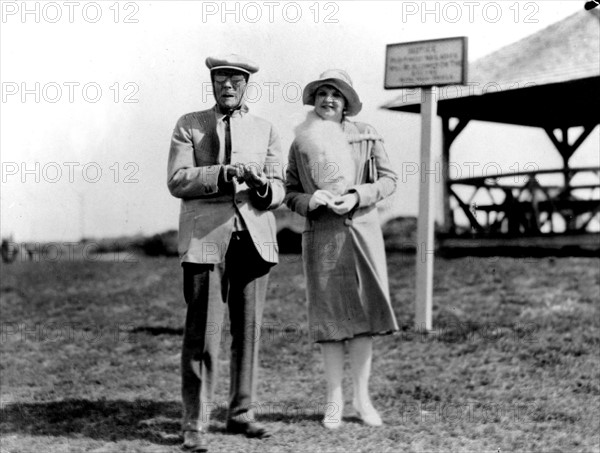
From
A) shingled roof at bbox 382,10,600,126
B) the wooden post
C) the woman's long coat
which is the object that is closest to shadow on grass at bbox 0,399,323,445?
the woman's long coat

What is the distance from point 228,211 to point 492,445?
1.97 meters

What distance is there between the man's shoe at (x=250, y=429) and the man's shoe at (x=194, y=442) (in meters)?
0.29

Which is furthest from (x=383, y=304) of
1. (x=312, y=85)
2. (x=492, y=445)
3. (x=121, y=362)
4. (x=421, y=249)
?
(x=121, y=362)

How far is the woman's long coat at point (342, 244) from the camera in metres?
4.89

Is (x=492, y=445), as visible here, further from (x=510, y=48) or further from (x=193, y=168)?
(x=510, y=48)

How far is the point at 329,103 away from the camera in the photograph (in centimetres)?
495

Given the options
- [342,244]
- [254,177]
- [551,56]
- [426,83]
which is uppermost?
[551,56]

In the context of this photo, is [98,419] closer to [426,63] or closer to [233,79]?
[233,79]

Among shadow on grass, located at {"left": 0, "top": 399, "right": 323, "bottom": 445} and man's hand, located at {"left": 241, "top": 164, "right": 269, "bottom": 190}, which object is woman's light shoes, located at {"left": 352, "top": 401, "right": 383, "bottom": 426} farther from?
man's hand, located at {"left": 241, "top": 164, "right": 269, "bottom": 190}

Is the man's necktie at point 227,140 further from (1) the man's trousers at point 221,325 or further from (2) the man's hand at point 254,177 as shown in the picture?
(1) the man's trousers at point 221,325

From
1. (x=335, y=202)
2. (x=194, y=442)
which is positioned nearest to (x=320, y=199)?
(x=335, y=202)

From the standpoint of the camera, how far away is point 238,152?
466 centimetres

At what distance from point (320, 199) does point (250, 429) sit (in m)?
1.37

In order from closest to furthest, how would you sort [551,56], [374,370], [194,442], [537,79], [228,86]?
1. [194,442]
2. [228,86]
3. [374,370]
4. [537,79]
5. [551,56]
